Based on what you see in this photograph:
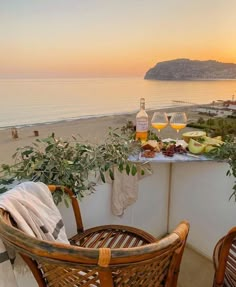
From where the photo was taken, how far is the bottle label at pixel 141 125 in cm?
148

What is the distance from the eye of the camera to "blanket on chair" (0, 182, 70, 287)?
74cm

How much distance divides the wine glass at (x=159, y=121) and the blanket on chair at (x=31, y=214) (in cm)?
85

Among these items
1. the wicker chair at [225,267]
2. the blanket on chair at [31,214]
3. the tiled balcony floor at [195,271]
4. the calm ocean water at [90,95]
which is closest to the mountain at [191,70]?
the calm ocean water at [90,95]

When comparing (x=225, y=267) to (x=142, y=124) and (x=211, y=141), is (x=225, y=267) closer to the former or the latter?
(x=211, y=141)

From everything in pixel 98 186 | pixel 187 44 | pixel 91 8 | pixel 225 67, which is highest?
pixel 91 8

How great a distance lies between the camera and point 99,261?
512 mm

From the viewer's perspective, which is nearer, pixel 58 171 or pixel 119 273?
pixel 119 273

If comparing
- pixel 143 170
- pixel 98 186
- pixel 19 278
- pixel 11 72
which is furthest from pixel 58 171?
pixel 11 72

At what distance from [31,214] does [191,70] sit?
2.21 m

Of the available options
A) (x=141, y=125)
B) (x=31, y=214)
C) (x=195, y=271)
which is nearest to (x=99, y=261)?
(x=31, y=214)

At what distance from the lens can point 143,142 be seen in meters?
1.48

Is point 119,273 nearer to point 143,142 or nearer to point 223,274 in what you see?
point 223,274

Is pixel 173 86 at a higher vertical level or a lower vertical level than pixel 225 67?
lower

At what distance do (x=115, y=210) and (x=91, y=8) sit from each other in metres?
2.03
